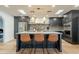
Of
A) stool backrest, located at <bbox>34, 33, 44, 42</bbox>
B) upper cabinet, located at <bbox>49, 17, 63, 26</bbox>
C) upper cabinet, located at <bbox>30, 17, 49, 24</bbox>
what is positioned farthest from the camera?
upper cabinet, located at <bbox>49, 17, 63, 26</bbox>

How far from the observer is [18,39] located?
24.2ft

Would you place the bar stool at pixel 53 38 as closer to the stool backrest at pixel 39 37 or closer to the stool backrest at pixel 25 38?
the stool backrest at pixel 39 37

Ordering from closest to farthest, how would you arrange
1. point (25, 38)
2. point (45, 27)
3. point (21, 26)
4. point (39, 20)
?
point (25, 38) < point (39, 20) < point (21, 26) < point (45, 27)

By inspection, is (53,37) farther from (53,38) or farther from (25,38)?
(25,38)

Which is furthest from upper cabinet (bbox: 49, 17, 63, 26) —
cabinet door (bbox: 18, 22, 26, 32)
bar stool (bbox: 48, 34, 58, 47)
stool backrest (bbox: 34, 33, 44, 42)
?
stool backrest (bbox: 34, 33, 44, 42)

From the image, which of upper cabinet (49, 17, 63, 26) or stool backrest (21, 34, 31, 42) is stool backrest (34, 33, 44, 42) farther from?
upper cabinet (49, 17, 63, 26)

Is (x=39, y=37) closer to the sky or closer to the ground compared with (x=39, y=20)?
closer to the ground

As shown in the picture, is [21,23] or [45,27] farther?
[45,27]

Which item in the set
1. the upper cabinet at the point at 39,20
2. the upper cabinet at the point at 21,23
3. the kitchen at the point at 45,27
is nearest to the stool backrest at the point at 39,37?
the kitchen at the point at 45,27

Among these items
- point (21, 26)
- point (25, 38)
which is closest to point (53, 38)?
point (25, 38)

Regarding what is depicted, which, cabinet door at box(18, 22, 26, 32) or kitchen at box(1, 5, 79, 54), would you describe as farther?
cabinet door at box(18, 22, 26, 32)
